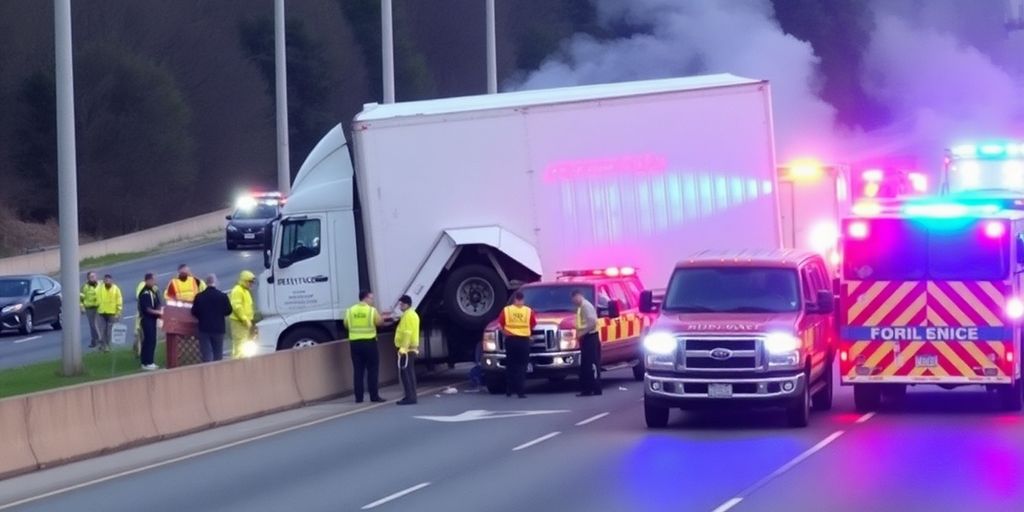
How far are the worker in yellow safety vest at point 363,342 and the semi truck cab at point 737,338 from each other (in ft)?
17.8

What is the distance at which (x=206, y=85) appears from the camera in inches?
3484

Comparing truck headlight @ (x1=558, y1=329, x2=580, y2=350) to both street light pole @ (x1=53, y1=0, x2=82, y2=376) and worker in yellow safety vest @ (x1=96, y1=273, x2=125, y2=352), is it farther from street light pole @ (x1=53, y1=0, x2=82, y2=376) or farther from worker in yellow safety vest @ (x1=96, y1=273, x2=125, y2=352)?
worker in yellow safety vest @ (x1=96, y1=273, x2=125, y2=352)

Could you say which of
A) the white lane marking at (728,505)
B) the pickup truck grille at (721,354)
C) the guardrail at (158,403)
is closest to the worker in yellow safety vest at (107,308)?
the guardrail at (158,403)

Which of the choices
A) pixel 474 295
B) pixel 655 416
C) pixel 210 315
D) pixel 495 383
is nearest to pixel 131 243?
pixel 210 315

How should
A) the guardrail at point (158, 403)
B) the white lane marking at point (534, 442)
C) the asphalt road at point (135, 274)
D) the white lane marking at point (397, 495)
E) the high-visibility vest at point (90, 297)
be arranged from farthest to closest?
the asphalt road at point (135, 274) → the high-visibility vest at point (90, 297) → the white lane marking at point (534, 442) → the guardrail at point (158, 403) → the white lane marking at point (397, 495)

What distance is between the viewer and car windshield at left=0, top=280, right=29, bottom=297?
44219 millimetres

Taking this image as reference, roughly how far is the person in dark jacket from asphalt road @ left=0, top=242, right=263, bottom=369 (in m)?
2.41

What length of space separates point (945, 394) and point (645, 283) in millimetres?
5288

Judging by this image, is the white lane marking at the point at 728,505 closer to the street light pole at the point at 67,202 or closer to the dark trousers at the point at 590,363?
the dark trousers at the point at 590,363

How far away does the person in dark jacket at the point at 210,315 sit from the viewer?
28250mm

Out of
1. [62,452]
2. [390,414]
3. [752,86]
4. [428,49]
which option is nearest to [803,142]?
[752,86]

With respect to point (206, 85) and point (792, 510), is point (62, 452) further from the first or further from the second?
point (206, 85)

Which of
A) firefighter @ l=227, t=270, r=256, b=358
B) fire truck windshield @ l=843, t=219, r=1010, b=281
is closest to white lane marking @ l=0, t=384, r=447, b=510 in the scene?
firefighter @ l=227, t=270, r=256, b=358

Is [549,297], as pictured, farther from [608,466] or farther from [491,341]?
[608,466]
